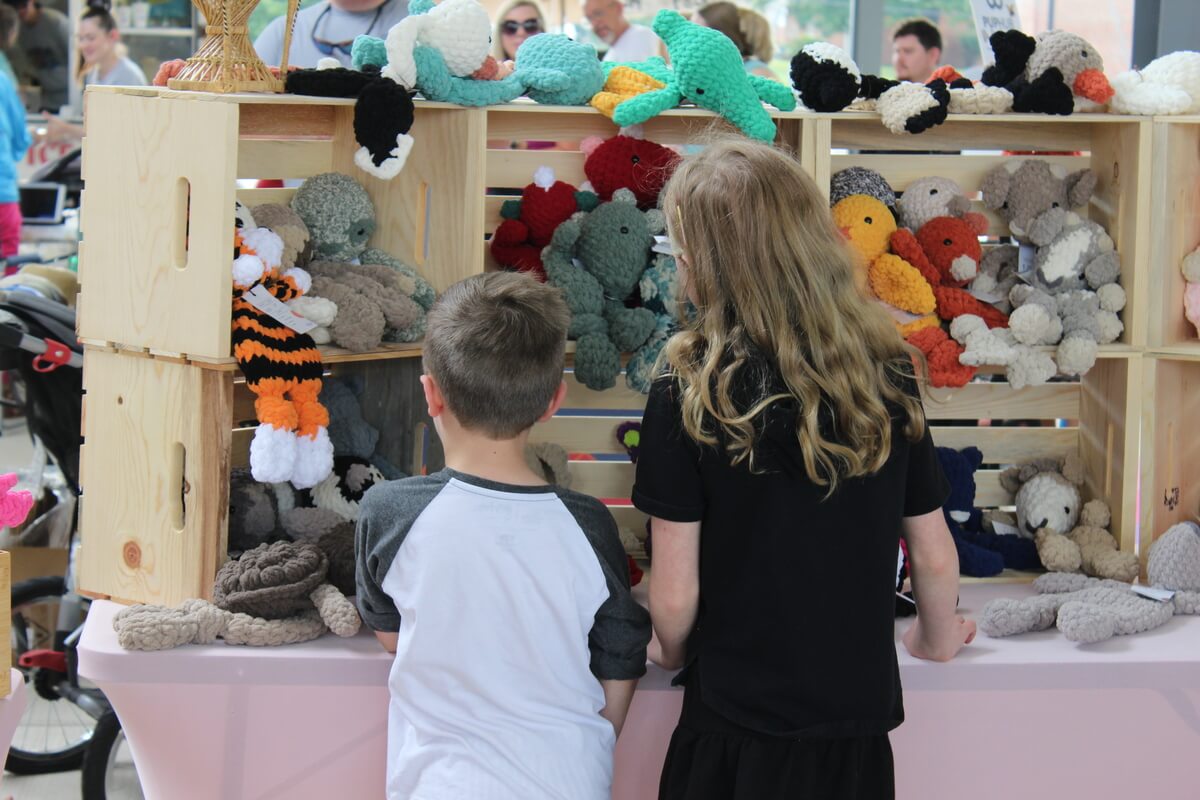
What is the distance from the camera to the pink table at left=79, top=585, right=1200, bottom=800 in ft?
6.24

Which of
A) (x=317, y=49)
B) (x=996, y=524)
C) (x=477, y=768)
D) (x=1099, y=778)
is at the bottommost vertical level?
(x=1099, y=778)

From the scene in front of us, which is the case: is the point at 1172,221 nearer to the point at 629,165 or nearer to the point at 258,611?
the point at 629,165

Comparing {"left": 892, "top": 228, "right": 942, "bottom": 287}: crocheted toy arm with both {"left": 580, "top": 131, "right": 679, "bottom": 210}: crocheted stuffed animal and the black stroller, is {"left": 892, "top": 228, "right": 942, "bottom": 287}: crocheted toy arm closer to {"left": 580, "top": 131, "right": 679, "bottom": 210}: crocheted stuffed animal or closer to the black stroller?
{"left": 580, "top": 131, "right": 679, "bottom": 210}: crocheted stuffed animal

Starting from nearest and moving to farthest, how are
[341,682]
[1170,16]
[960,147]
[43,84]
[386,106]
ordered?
[341,682]
[386,106]
[960,147]
[1170,16]
[43,84]

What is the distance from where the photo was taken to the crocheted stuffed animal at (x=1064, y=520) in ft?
7.82

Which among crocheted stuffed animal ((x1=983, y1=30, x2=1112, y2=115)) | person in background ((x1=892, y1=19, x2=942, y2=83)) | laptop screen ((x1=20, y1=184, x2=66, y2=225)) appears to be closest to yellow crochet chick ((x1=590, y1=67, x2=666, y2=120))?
crocheted stuffed animal ((x1=983, y1=30, x2=1112, y2=115))

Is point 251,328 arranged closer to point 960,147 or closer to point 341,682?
point 341,682

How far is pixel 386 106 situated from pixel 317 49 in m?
1.09

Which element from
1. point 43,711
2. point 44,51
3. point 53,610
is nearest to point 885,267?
point 53,610

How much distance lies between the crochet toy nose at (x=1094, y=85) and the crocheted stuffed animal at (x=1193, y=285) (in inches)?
13.1

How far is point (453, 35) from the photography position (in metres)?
2.16

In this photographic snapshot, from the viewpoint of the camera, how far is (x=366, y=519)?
5.64ft

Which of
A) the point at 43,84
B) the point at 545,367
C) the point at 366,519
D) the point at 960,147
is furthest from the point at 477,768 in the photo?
the point at 43,84

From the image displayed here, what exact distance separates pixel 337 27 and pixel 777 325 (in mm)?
1864
